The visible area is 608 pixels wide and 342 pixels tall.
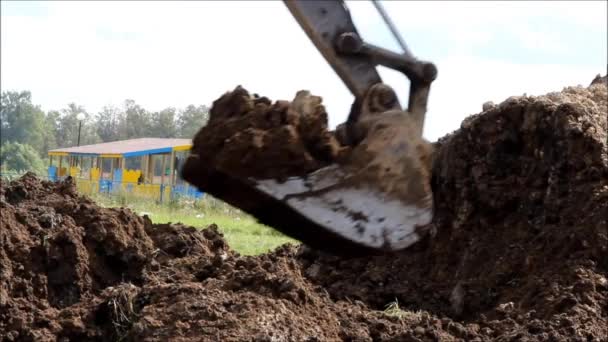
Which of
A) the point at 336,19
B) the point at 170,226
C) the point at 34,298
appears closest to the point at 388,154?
the point at 336,19

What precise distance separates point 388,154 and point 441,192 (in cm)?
465

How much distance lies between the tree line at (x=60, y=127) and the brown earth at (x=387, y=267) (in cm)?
1510

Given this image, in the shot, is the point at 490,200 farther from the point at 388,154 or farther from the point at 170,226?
the point at 388,154

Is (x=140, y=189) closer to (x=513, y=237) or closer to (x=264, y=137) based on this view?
(x=513, y=237)

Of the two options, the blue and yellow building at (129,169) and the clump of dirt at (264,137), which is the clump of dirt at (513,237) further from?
the blue and yellow building at (129,169)

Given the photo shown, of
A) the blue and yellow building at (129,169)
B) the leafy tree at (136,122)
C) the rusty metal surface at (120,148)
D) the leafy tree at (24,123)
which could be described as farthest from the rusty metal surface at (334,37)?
the leafy tree at (24,123)

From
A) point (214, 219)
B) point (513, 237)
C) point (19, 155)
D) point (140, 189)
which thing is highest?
point (19, 155)

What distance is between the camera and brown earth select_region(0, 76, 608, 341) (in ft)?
17.4

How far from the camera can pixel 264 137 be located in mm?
3650

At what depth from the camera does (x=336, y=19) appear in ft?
13.1

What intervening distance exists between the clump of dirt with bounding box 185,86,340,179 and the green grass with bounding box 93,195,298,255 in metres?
6.58

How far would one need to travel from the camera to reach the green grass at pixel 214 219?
38.4 feet

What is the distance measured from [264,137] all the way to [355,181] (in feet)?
1.35

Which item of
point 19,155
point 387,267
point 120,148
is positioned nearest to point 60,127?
point 19,155
